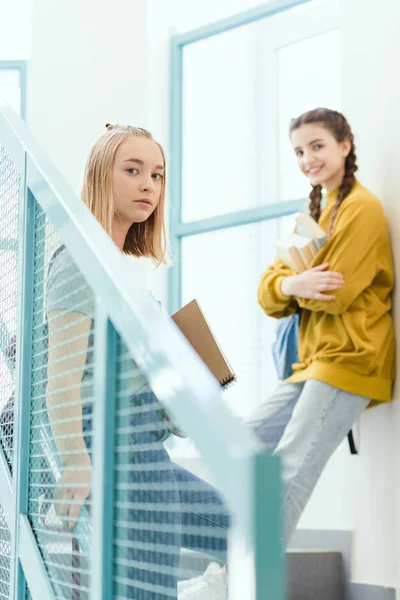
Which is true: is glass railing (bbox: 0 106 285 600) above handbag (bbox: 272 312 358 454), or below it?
below

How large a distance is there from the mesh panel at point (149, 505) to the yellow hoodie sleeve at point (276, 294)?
209 centimetres

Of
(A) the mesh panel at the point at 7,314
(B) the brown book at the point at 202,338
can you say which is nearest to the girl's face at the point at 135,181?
(A) the mesh panel at the point at 7,314

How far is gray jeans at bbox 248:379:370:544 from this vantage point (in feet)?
10.2

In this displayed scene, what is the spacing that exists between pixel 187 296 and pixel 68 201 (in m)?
3.47

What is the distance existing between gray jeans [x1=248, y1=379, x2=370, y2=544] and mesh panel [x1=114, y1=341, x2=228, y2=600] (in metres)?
1.74

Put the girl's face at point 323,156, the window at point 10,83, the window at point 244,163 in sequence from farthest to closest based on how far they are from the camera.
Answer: the window at point 10,83 → the window at point 244,163 → the girl's face at point 323,156

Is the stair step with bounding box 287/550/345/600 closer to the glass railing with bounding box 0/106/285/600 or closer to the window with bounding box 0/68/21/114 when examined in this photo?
the glass railing with bounding box 0/106/285/600

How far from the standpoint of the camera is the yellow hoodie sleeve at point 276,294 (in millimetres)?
3477

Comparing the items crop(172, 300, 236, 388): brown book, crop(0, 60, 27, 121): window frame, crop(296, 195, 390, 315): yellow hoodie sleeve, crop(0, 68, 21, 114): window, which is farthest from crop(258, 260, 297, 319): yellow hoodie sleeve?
crop(0, 68, 21, 114): window

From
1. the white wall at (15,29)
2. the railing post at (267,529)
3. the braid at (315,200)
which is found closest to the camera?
the railing post at (267,529)

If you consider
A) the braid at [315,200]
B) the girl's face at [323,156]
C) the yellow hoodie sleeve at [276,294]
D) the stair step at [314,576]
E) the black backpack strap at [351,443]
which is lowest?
the stair step at [314,576]

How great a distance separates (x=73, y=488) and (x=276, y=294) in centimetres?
202

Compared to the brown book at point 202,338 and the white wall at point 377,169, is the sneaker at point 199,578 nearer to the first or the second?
the brown book at point 202,338

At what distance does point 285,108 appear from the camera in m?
4.71
